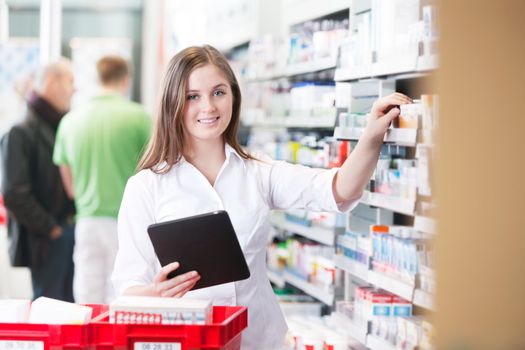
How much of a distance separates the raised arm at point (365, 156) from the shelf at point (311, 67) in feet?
4.33

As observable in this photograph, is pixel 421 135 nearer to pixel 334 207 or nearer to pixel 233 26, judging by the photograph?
pixel 334 207

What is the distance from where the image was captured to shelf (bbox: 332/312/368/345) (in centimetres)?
385

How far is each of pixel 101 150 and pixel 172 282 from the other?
363cm

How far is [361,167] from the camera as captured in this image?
2.96 m

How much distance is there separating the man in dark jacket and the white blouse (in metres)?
3.72

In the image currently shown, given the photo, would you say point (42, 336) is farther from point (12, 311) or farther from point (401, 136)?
point (401, 136)

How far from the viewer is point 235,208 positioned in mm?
3080

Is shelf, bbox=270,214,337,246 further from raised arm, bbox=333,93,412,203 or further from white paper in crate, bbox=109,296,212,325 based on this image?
white paper in crate, bbox=109,296,212,325

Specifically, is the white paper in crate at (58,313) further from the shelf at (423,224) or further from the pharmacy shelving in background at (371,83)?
the shelf at (423,224)

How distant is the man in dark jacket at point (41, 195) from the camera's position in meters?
6.61

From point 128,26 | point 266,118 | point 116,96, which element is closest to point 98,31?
point 128,26

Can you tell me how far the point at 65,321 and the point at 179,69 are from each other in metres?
0.97

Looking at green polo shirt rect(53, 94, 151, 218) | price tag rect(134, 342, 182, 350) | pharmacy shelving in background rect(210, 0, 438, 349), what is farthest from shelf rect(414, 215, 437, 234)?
green polo shirt rect(53, 94, 151, 218)

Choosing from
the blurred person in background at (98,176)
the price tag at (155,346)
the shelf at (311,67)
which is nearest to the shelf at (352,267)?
the shelf at (311,67)
